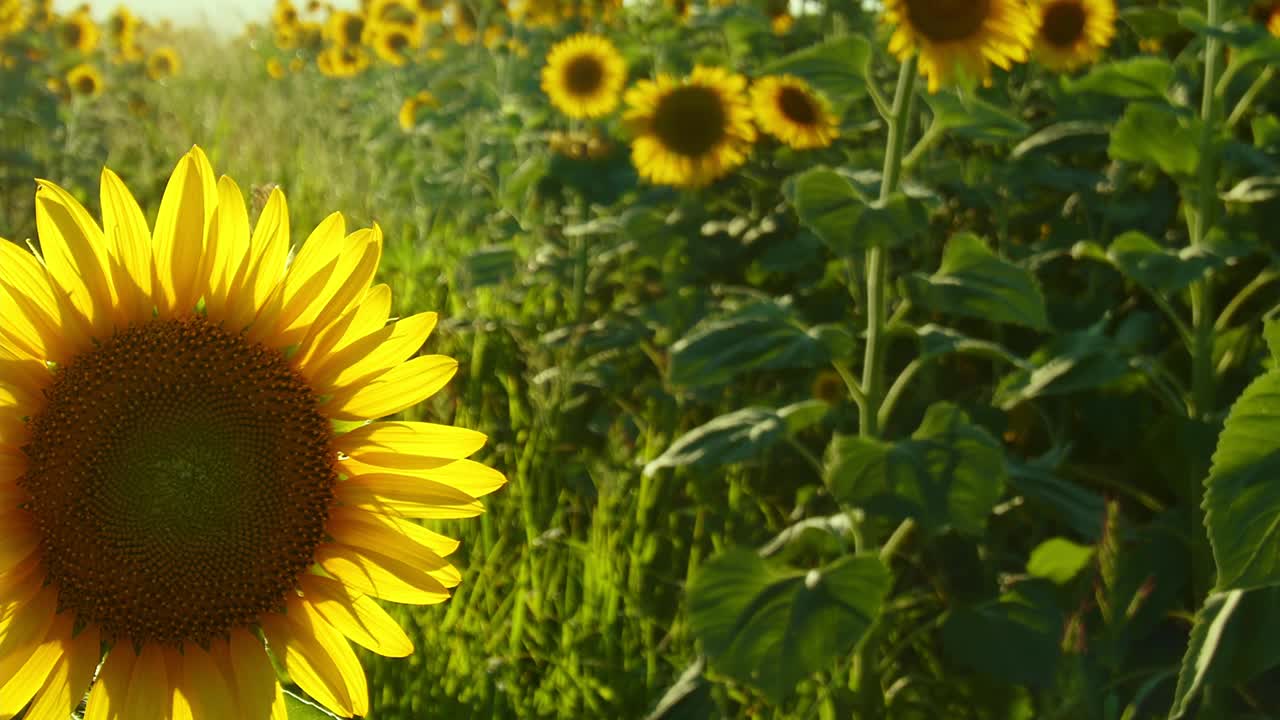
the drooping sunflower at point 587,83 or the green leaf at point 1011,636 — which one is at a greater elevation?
the drooping sunflower at point 587,83

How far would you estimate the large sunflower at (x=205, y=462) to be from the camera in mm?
1127

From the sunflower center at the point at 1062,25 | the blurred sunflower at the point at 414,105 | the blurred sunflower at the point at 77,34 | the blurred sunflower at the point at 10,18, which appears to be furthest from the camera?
the blurred sunflower at the point at 77,34

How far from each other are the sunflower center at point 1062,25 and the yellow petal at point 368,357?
284cm

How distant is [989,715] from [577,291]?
2.04 meters

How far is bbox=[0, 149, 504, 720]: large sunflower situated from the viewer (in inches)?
44.4

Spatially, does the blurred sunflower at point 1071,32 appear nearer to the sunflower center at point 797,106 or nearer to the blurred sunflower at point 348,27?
the sunflower center at point 797,106

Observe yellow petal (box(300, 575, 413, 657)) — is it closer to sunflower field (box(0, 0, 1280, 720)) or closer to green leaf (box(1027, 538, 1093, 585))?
sunflower field (box(0, 0, 1280, 720))

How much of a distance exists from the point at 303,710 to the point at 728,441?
3.26 ft

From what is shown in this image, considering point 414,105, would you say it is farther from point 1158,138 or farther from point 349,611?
point 349,611

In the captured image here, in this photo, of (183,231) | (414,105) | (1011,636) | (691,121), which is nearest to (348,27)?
(414,105)

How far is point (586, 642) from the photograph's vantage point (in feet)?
7.73

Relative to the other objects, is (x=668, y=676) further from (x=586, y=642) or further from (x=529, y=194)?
(x=529, y=194)

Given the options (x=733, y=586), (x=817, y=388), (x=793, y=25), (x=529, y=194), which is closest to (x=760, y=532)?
(x=817, y=388)

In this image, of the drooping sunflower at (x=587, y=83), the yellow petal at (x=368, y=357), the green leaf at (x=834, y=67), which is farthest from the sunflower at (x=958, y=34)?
the drooping sunflower at (x=587, y=83)
